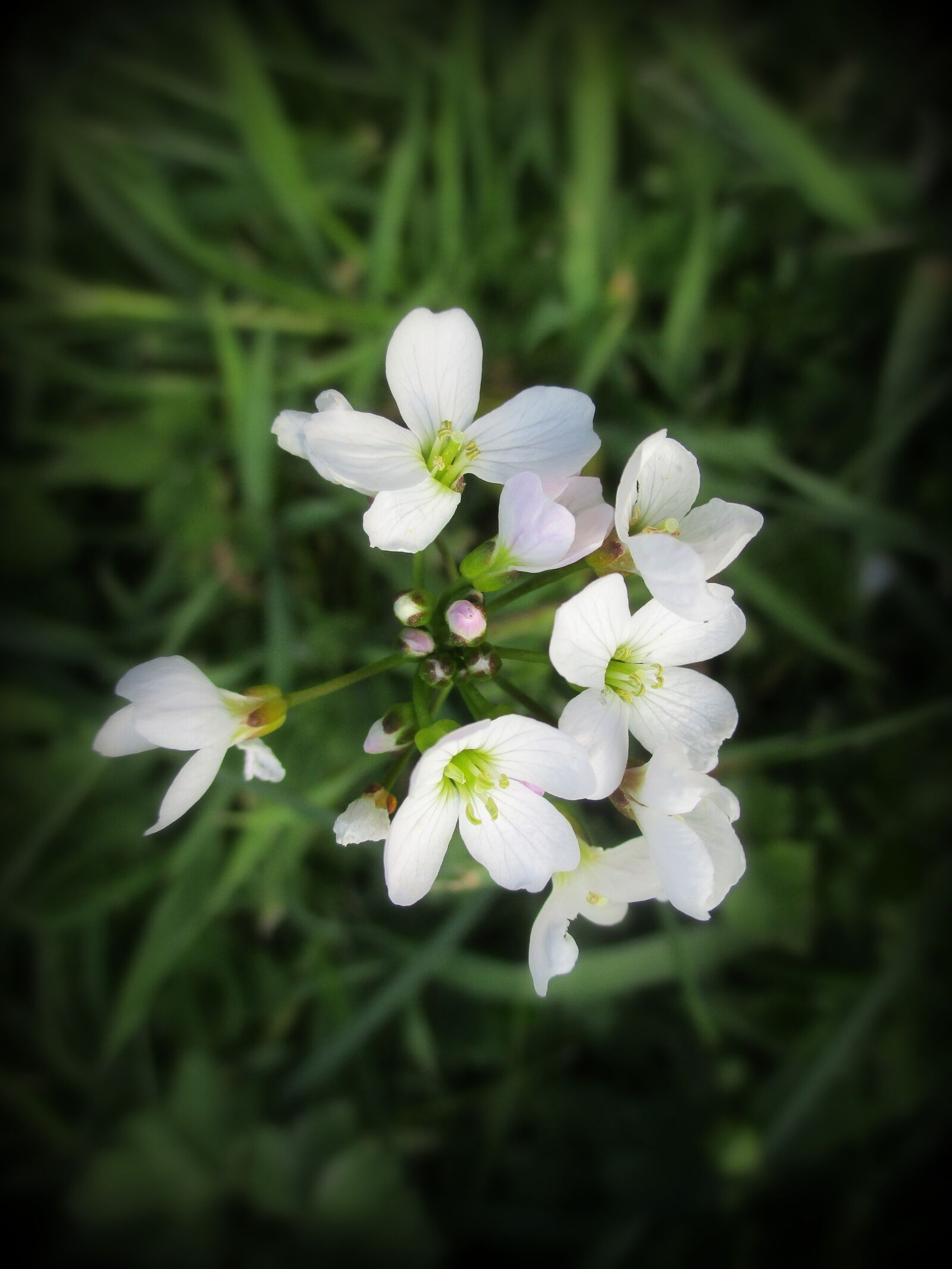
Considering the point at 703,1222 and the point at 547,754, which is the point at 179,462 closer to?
the point at 547,754

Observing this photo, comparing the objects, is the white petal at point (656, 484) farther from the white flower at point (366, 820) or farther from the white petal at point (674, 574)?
the white flower at point (366, 820)

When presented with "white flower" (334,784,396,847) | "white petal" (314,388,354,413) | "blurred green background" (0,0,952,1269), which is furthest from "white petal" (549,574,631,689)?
"blurred green background" (0,0,952,1269)

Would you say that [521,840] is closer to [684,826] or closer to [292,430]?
[684,826]

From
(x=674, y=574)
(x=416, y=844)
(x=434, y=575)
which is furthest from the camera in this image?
(x=434, y=575)

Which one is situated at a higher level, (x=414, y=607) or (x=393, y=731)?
(x=414, y=607)

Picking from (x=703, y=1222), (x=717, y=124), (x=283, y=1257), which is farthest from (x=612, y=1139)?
(x=717, y=124)

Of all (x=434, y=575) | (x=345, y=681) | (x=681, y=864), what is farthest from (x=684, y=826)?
(x=434, y=575)

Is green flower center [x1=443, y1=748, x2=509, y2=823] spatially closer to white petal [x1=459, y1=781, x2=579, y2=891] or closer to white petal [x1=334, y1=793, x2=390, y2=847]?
white petal [x1=459, y1=781, x2=579, y2=891]
